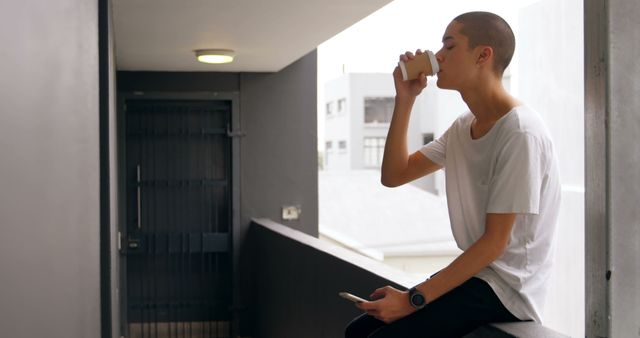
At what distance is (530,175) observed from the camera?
A: 1.75 meters

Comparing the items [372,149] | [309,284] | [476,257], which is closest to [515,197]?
[476,257]

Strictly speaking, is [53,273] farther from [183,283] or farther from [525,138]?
[183,283]

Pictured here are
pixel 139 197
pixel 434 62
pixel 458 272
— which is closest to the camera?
pixel 458 272

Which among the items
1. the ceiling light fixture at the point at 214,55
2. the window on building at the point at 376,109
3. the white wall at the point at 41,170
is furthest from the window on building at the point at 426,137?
the white wall at the point at 41,170

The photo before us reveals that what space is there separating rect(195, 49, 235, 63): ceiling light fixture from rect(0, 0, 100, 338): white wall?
13.3 ft

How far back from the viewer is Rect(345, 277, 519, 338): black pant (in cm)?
188

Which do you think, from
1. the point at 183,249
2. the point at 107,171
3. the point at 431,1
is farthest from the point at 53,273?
the point at 431,1

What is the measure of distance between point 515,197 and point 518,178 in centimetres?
4

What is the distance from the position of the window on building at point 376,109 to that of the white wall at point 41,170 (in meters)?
45.1

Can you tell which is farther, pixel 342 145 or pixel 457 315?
pixel 342 145

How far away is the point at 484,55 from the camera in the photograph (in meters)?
1.89

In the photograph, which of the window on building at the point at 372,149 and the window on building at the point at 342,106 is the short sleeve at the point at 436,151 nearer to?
the window on building at the point at 372,149

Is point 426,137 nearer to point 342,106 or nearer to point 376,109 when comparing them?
point 376,109

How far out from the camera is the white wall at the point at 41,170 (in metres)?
0.71
